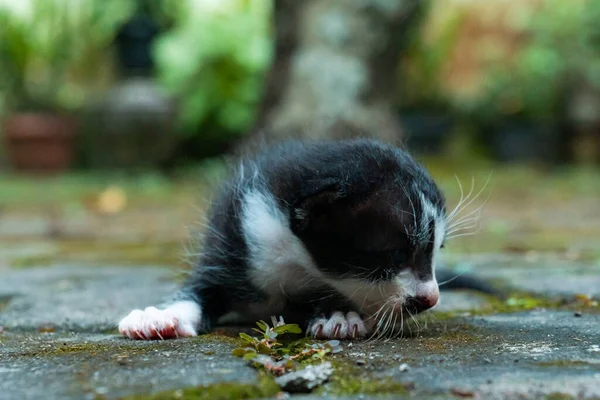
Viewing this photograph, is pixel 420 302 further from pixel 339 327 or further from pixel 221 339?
pixel 221 339

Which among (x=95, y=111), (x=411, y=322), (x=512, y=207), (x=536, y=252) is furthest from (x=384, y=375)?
(x=95, y=111)

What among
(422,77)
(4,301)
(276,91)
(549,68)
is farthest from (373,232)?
(422,77)

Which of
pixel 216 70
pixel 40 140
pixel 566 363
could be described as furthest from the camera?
pixel 216 70

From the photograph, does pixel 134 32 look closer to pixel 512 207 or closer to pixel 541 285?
pixel 512 207

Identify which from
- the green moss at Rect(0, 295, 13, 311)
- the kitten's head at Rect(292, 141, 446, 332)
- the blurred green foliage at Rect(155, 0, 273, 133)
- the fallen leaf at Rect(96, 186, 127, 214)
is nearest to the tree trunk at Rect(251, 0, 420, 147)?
the fallen leaf at Rect(96, 186, 127, 214)

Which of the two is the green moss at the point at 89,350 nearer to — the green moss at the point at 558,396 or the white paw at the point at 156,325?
the white paw at the point at 156,325

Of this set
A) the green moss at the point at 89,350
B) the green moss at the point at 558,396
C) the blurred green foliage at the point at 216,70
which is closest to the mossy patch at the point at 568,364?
the green moss at the point at 558,396
